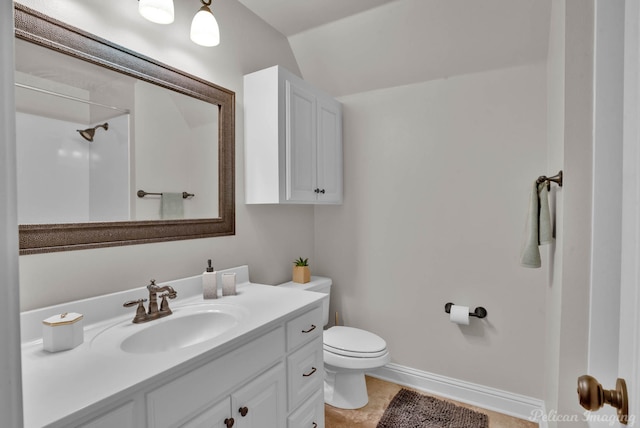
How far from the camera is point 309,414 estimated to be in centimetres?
151

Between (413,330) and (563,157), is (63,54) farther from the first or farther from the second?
(413,330)

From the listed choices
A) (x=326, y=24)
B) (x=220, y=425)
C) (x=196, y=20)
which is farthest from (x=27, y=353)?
(x=326, y=24)

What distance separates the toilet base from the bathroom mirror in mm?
1179

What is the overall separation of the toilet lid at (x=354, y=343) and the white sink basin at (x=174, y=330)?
852 mm

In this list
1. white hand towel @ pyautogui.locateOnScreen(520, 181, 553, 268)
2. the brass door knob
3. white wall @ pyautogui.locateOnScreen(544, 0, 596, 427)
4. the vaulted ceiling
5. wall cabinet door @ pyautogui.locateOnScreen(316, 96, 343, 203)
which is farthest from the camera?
wall cabinet door @ pyautogui.locateOnScreen(316, 96, 343, 203)

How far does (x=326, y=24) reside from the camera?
2182mm

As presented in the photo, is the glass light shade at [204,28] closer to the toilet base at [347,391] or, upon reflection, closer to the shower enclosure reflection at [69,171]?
the shower enclosure reflection at [69,171]

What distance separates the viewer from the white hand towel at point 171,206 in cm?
155

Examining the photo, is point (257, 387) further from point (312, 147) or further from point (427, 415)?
point (312, 147)

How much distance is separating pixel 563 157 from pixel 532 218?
368 mm

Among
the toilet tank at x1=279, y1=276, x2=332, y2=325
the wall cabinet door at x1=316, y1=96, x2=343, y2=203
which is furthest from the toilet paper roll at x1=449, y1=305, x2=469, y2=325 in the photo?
the wall cabinet door at x1=316, y1=96, x2=343, y2=203

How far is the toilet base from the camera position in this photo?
206cm

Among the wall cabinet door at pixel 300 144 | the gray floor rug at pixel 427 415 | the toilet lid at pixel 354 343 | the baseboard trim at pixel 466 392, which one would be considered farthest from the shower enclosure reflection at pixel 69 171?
the baseboard trim at pixel 466 392

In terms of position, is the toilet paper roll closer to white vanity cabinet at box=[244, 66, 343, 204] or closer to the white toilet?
the white toilet
